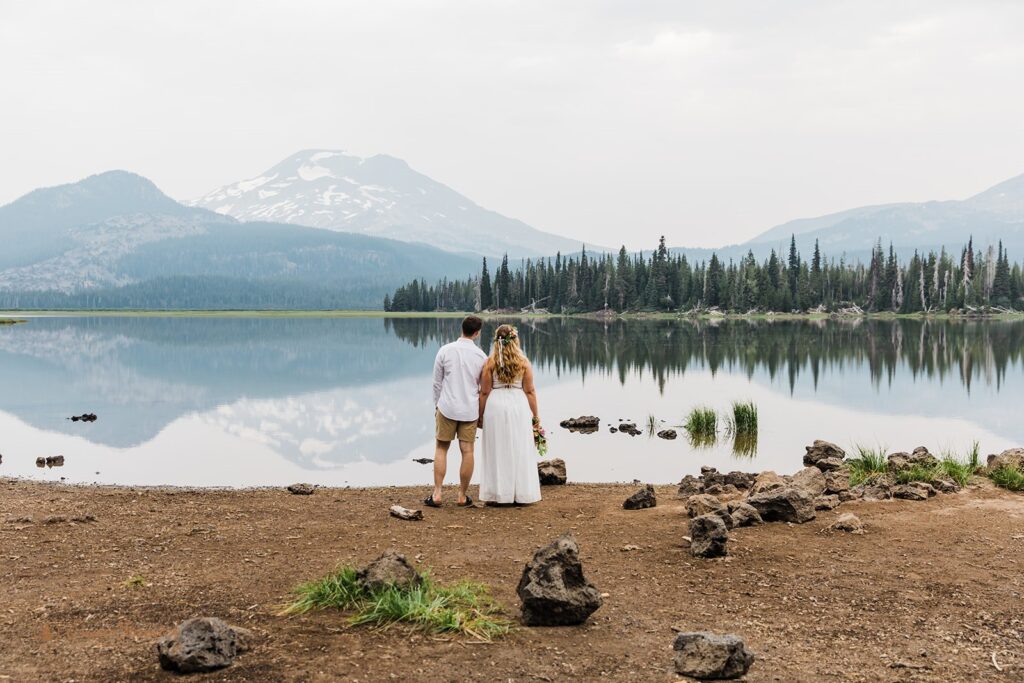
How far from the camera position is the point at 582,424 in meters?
28.2

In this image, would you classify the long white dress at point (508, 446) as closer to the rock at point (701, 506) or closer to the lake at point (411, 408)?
the rock at point (701, 506)

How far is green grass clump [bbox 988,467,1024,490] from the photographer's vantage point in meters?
14.1

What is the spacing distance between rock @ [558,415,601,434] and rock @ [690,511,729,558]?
17.1 meters

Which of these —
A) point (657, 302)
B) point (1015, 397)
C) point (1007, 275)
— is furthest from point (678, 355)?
point (1007, 275)

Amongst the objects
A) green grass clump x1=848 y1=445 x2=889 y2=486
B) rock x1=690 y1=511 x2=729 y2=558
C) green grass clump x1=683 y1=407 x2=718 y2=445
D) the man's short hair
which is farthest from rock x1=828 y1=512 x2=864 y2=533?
green grass clump x1=683 y1=407 x2=718 y2=445

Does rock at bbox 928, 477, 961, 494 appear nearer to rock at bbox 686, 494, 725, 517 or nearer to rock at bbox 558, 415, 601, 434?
rock at bbox 686, 494, 725, 517

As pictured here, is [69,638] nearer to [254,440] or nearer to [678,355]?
[254,440]

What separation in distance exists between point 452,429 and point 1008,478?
923cm

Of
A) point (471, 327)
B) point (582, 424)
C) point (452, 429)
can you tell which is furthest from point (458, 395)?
point (582, 424)

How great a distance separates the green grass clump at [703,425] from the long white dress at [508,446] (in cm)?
1373

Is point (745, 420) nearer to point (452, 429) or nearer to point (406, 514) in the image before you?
point (452, 429)

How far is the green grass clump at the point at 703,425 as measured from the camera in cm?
2666

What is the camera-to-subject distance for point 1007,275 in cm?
16512

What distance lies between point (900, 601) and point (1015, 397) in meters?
31.2
